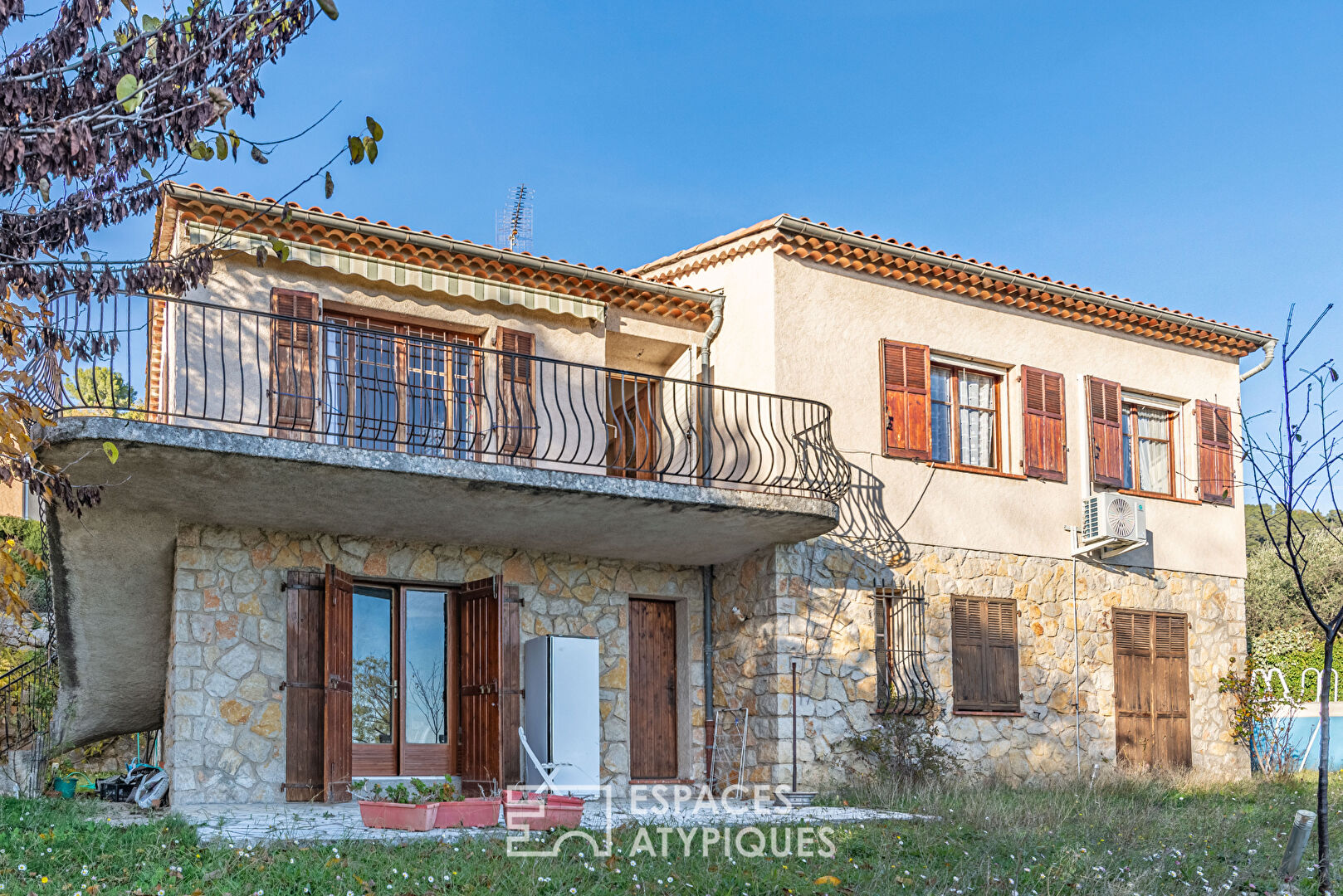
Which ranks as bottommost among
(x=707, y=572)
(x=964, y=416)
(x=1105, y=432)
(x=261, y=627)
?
(x=261, y=627)

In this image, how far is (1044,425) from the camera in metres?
14.2

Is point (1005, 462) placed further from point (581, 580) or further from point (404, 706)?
point (404, 706)

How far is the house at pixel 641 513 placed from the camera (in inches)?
422

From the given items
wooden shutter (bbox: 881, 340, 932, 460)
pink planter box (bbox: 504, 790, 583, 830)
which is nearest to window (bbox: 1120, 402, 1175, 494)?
wooden shutter (bbox: 881, 340, 932, 460)

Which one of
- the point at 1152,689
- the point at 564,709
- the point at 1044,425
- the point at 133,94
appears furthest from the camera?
the point at 1152,689

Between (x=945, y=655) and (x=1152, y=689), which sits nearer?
(x=945, y=655)

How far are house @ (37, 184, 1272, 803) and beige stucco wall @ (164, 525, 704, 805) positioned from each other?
1.1 inches

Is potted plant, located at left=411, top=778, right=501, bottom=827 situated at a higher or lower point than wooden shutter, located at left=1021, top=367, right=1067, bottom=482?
lower

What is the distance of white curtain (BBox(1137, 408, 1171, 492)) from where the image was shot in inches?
599

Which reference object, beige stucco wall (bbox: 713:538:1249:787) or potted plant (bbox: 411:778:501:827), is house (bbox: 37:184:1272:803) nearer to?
beige stucco wall (bbox: 713:538:1249:787)

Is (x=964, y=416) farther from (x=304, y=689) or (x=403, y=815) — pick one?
(x=403, y=815)

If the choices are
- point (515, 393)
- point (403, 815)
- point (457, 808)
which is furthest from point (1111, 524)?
point (403, 815)

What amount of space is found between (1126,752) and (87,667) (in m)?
10.7

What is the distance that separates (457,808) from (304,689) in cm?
305
